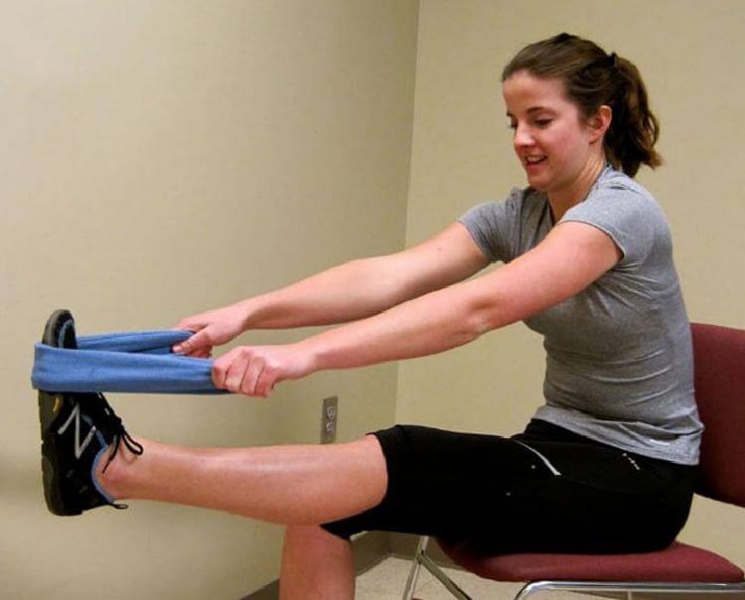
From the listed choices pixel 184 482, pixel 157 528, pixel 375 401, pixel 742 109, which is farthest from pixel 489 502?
pixel 742 109

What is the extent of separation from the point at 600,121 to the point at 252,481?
0.86m

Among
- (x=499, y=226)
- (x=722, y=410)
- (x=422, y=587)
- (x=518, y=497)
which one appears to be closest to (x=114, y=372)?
(x=518, y=497)

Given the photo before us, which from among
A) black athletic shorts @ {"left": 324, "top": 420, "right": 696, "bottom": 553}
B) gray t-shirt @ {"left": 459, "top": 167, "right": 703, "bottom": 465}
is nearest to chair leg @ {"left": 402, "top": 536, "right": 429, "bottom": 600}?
black athletic shorts @ {"left": 324, "top": 420, "right": 696, "bottom": 553}

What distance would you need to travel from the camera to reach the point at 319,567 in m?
1.39

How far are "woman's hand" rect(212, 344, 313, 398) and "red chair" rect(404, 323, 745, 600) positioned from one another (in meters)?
0.44

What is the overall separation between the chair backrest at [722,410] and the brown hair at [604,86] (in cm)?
35

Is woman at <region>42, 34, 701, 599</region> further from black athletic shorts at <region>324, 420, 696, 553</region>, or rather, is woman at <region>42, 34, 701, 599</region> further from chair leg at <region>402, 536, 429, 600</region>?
chair leg at <region>402, 536, 429, 600</region>

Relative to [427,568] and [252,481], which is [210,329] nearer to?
[252,481]

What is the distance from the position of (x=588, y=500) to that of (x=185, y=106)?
1.07 meters

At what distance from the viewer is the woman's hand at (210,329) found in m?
1.49

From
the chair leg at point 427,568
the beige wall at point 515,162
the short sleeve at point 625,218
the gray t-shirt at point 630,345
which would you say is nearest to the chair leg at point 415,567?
the chair leg at point 427,568

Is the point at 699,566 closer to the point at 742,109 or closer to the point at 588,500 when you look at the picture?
the point at 588,500

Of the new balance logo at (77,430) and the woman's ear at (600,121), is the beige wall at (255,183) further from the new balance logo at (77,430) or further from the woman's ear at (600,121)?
the woman's ear at (600,121)

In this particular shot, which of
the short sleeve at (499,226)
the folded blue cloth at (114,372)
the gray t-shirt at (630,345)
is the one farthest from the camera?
the short sleeve at (499,226)
